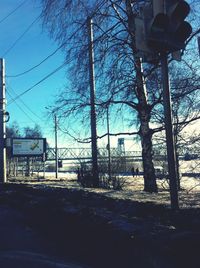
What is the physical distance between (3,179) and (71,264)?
22214mm

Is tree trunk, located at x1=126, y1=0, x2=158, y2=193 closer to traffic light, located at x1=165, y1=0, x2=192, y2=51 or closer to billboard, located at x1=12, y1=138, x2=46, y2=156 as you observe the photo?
traffic light, located at x1=165, y1=0, x2=192, y2=51

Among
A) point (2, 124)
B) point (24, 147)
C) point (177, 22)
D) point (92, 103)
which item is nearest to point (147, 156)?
point (92, 103)

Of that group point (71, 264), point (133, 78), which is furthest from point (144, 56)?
point (133, 78)

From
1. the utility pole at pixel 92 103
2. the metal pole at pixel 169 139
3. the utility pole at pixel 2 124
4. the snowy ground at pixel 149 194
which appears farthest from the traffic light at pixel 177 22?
the utility pole at pixel 2 124

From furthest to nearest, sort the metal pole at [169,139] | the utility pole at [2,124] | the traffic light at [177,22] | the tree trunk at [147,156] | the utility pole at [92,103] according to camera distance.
Result: the utility pole at [2,124] < the tree trunk at [147,156] < the utility pole at [92,103] < the metal pole at [169,139] < the traffic light at [177,22]

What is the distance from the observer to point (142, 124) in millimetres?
16953

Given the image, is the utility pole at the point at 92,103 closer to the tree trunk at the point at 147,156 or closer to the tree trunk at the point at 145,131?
the tree trunk at the point at 145,131

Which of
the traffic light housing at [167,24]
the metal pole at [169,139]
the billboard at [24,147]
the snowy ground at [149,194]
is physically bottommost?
the snowy ground at [149,194]

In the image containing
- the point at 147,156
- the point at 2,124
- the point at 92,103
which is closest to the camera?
the point at 147,156

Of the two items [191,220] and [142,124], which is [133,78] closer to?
[142,124]

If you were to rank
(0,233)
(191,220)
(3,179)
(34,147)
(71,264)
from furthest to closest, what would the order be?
(34,147)
(3,179)
(0,233)
(191,220)
(71,264)

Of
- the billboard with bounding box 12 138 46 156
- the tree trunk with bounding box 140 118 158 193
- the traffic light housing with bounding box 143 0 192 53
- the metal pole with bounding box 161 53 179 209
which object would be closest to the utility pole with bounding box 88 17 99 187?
the tree trunk with bounding box 140 118 158 193

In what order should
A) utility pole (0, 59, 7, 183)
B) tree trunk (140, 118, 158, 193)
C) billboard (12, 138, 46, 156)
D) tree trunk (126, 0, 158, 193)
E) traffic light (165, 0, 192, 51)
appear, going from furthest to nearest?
billboard (12, 138, 46, 156)
utility pole (0, 59, 7, 183)
tree trunk (140, 118, 158, 193)
tree trunk (126, 0, 158, 193)
traffic light (165, 0, 192, 51)

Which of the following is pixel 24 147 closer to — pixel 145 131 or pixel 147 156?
pixel 147 156
